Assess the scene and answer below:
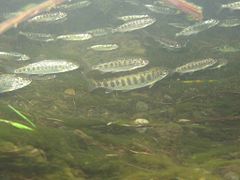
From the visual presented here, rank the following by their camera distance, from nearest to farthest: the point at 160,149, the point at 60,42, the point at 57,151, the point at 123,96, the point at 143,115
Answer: the point at 57,151 < the point at 160,149 < the point at 143,115 < the point at 123,96 < the point at 60,42

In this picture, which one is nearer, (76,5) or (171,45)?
(171,45)

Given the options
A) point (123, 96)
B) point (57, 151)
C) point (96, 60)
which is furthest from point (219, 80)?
point (57, 151)

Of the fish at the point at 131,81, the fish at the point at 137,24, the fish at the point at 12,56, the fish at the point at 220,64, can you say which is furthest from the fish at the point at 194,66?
the fish at the point at 12,56

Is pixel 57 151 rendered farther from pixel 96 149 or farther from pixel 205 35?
pixel 205 35

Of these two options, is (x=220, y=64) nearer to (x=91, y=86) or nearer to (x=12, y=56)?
(x=91, y=86)

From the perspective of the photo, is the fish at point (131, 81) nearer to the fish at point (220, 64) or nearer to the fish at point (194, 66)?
the fish at point (194, 66)

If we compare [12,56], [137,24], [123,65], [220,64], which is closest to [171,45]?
[137,24]

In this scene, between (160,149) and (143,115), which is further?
(143,115)
